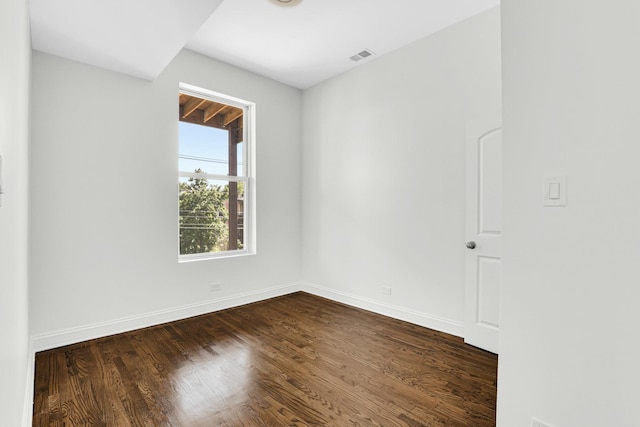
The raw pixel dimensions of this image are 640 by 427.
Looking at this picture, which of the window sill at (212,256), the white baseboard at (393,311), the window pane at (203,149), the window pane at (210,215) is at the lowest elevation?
the white baseboard at (393,311)

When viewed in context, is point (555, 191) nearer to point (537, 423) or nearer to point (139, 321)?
point (537, 423)

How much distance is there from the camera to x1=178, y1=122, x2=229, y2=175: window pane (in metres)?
3.68

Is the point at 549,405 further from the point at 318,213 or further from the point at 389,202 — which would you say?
the point at 318,213

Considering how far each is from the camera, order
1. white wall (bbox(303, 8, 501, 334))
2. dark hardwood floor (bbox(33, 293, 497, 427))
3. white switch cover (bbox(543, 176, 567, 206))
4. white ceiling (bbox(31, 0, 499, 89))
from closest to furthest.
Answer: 1. white switch cover (bbox(543, 176, 567, 206))
2. dark hardwood floor (bbox(33, 293, 497, 427))
3. white ceiling (bbox(31, 0, 499, 89))
4. white wall (bbox(303, 8, 501, 334))

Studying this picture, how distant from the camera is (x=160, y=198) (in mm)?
3350

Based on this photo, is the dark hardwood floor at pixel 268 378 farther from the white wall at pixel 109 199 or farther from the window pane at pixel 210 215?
the window pane at pixel 210 215

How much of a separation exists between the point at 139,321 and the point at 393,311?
2637 millimetres

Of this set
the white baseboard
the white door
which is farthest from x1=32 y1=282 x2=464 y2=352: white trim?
the white door

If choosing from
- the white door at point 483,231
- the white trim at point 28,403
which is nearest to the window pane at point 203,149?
the white trim at point 28,403

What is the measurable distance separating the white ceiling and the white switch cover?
2098 millimetres

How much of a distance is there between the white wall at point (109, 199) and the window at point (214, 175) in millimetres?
204

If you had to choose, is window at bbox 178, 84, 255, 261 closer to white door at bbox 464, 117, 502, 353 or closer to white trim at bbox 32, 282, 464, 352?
white trim at bbox 32, 282, 464, 352

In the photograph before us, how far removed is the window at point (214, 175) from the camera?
3.68 meters

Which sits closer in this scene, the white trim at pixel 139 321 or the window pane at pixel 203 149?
the white trim at pixel 139 321
